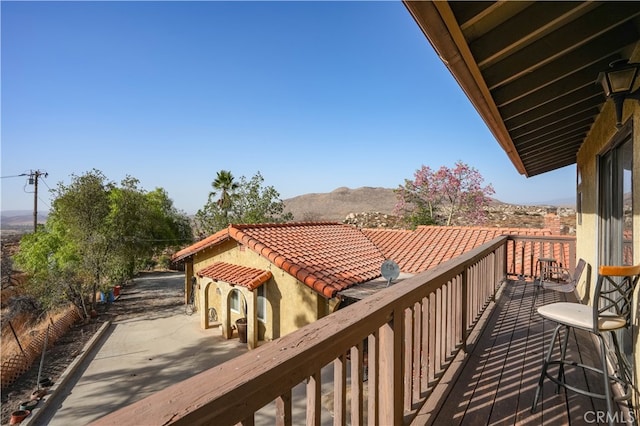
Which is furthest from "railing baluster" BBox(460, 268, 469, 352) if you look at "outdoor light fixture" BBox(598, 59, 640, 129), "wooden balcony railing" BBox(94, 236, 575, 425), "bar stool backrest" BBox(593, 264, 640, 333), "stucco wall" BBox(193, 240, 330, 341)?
"stucco wall" BBox(193, 240, 330, 341)

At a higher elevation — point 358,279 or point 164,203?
point 164,203

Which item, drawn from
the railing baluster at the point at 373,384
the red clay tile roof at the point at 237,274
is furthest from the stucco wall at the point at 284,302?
the railing baluster at the point at 373,384

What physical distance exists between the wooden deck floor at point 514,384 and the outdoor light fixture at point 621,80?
2253 millimetres

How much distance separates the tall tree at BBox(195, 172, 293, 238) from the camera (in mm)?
19772

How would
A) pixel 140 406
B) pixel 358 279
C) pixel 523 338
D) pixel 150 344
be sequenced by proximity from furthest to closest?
pixel 150 344 < pixel 358 279 < pixel 523 338 < pixel 140 406

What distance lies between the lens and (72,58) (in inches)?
410

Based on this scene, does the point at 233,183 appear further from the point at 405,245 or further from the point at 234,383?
the point at 234,383

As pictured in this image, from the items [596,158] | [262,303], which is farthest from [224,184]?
[596,158]

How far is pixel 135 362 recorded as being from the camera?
909 centimetres

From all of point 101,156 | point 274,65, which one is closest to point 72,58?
point 274,65

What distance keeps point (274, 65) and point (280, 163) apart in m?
9.93

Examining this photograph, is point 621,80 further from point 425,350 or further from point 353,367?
point 353,367

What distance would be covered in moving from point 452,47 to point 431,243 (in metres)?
10.8

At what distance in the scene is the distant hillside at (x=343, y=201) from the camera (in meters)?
40.9
